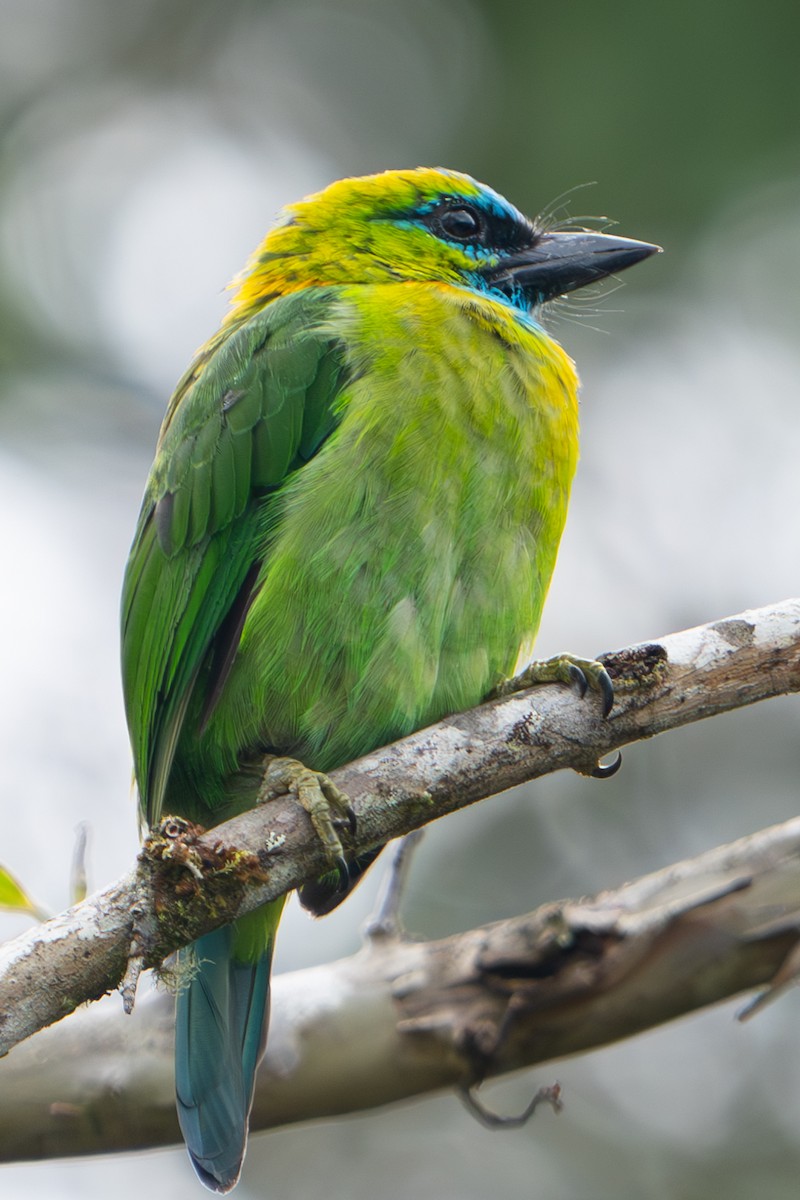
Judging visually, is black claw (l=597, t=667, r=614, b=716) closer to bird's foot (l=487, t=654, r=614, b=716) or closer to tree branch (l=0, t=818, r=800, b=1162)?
bird's foot (l=487, t=654, r=614, b=716)

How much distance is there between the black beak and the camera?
3699 millimetres

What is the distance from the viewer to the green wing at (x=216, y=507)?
10.2ft

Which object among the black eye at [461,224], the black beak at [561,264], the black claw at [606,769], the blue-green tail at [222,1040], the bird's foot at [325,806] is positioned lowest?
the blue-green tail at [222,1040]

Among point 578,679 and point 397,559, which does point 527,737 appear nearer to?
point 578,679

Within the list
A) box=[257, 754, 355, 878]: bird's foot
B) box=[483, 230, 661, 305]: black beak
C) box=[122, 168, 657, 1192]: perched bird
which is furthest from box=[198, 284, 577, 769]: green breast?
box=[483, 230, 661, 305]: black beak

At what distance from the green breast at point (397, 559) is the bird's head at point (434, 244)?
0.54 metres

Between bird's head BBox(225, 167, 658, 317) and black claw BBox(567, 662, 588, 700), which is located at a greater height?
bird's head BBox(225, 167, 658, 317)

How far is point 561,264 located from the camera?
3740mm

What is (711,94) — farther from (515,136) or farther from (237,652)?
(237,652)

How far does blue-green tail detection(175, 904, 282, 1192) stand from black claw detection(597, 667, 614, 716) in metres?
0.96

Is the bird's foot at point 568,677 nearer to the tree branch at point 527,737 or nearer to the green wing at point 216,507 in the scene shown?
the tree branch at point 527,737

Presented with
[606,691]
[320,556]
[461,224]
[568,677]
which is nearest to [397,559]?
[320,556]

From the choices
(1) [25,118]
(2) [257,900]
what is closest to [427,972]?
(2) [257,900]

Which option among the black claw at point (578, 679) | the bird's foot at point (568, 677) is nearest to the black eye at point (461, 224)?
the bird's foot at point (568, 677)
